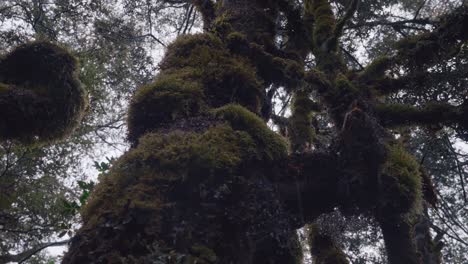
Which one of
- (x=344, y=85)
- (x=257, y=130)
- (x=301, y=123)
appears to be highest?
(x=301, y=123)

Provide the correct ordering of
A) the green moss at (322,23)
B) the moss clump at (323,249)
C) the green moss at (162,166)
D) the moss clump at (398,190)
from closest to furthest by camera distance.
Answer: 1. the green moss at (162,166)
2. the moss clump at (398,190)
3. the moss clump at (323,249)
4. the green moss at (322,23)

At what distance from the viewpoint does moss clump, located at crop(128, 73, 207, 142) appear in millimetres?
3799

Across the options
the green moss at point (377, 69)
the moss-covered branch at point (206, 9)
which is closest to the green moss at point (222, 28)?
the moss-covered branch at point (206, 9)

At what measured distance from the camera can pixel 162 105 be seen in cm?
383

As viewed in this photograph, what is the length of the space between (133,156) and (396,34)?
786 cm

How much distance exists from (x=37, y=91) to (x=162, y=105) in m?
0.96

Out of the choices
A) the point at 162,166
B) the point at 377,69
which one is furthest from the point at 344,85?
the point at 162,166

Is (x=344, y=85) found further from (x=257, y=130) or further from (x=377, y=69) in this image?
(x=257, y=130)

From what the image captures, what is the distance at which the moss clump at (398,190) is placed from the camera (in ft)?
12.2

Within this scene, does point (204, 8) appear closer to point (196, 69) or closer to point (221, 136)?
point (196, 69)

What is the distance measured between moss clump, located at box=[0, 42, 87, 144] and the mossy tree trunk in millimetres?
559

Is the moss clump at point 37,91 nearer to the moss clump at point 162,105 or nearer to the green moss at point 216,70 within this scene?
the moss clump at point 162,105

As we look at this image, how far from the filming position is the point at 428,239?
711cm

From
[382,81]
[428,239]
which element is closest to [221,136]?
[382,81]
